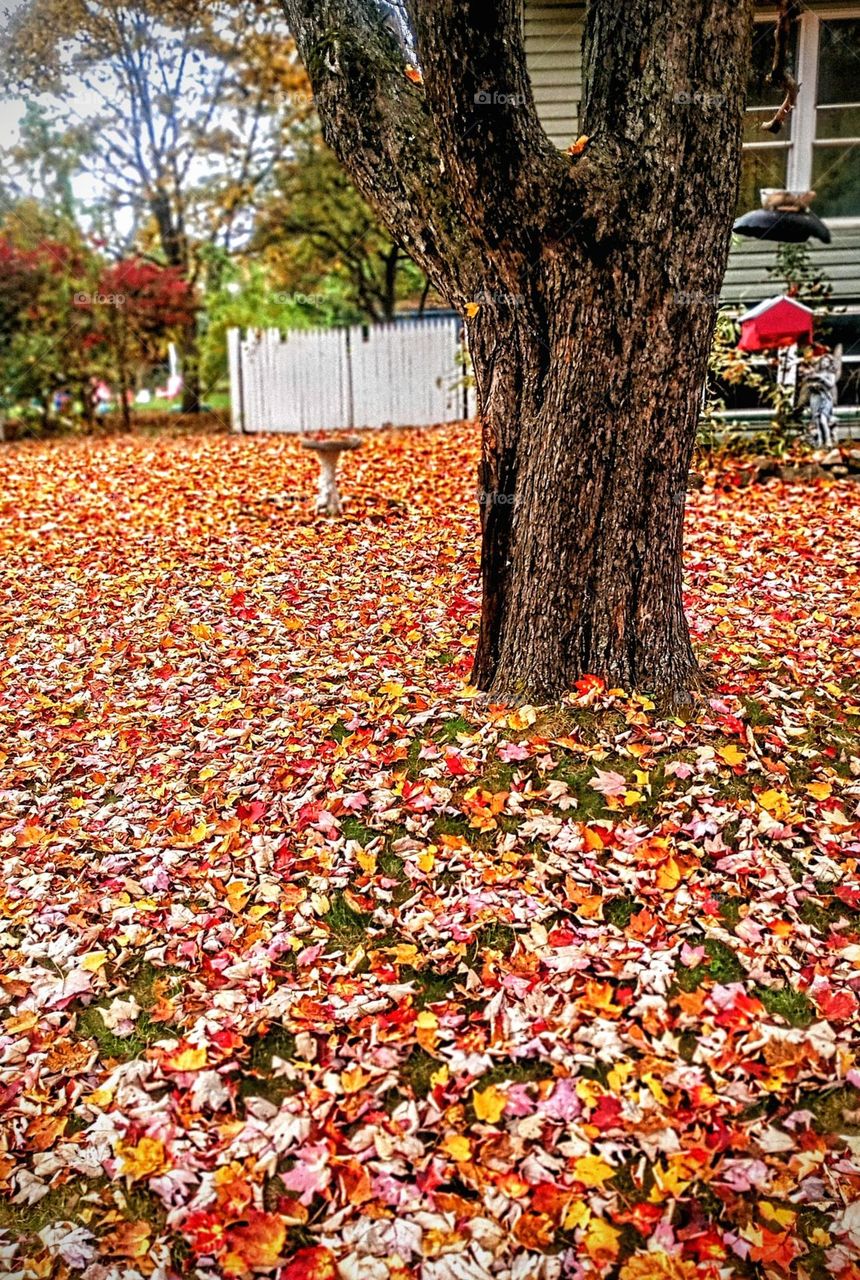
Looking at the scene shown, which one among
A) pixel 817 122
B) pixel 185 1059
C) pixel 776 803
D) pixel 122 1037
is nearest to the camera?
pixel 185 1059

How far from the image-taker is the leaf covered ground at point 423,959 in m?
2.82

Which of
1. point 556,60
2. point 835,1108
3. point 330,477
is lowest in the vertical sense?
point 835,1108

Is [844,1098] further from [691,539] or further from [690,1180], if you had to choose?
[691,539]

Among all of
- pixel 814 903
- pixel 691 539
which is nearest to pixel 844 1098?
pixel 814 903

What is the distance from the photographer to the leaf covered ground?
2.82m

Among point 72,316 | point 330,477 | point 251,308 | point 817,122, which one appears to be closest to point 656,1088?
point 330,477

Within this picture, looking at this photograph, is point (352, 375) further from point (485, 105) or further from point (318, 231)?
point (485, 105)

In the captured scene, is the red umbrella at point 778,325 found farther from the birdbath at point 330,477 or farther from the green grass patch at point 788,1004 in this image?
the green grass patch at point 788,1004

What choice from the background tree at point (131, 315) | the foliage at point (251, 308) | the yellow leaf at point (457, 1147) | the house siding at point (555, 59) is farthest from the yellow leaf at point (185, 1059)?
the foliage at point (251, 308)

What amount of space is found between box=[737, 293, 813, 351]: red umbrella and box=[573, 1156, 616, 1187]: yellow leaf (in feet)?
27.8

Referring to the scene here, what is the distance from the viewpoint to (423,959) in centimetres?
371

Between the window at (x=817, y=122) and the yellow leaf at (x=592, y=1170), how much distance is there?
11.1 m

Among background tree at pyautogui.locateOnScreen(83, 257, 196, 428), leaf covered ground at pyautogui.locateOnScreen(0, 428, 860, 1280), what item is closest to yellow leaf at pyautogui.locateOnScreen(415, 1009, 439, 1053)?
leaf covered ground at pyautogui.locateOnScreen(0, 428, 860, 1280)

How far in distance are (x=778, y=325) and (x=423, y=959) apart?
787 centimetres
